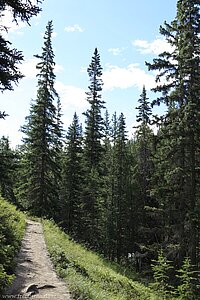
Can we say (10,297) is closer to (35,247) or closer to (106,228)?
(35,247)

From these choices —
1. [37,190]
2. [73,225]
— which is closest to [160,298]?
[37,190]

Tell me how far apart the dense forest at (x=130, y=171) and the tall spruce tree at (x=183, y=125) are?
0.06m

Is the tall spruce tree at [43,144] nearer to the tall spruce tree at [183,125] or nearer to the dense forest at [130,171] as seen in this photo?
the dense forest at [130,171]

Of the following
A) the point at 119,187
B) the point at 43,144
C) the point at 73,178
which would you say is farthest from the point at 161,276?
the point at 119,187

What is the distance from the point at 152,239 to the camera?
162 feet

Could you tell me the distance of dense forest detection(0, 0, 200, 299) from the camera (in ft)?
62.1

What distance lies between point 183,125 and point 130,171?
29.6 meters

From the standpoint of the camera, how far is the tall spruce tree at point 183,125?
1883 cm

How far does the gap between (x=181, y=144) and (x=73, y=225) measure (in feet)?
89.4

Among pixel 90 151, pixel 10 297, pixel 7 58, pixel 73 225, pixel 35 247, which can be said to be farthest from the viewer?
pixel 73 225

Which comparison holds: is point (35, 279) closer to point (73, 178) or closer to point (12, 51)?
point (12, 51)

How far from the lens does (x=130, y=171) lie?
159ft

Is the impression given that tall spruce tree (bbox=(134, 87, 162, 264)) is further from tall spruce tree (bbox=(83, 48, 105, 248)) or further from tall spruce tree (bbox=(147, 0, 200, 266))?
tall spruce tree (bbox=(147, 0, 200, 266))

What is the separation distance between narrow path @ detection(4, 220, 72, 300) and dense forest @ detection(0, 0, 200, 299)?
2.45m
